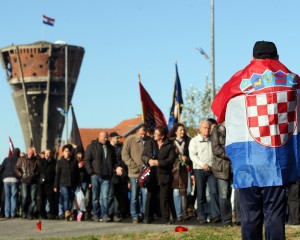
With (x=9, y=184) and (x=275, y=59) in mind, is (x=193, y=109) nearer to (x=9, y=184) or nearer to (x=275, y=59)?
(x=9, y=184)

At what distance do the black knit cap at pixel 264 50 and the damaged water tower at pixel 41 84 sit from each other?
115 meters

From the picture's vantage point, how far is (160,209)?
16844 mm

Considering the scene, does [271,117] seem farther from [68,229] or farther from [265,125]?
[68,229]

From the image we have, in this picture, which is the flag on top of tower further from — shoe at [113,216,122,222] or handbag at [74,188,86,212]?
shoe at [113,216,122,222]

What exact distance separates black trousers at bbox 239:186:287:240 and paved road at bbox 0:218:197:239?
595cm

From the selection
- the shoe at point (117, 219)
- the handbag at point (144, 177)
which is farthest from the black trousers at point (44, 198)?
the handbag at point (144, 177)

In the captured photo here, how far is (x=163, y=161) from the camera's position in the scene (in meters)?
16.2

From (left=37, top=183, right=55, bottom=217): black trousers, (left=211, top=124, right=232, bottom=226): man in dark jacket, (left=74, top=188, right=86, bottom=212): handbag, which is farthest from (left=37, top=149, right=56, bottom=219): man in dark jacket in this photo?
(left=211, top=124, right=232, bottom=226): man in dark jacket

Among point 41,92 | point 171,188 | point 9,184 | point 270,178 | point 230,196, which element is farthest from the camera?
point 41,92

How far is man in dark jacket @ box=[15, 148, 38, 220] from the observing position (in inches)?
809

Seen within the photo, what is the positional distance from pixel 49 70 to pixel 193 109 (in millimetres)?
70244

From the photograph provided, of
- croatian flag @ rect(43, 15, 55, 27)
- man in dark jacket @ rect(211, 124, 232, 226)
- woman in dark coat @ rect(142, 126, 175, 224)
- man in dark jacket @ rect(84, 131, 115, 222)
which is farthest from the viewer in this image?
croatian flag @ rect(43, 15, 55, 27)

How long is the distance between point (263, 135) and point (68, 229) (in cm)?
827

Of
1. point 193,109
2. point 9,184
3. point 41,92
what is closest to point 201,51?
point 9,184
